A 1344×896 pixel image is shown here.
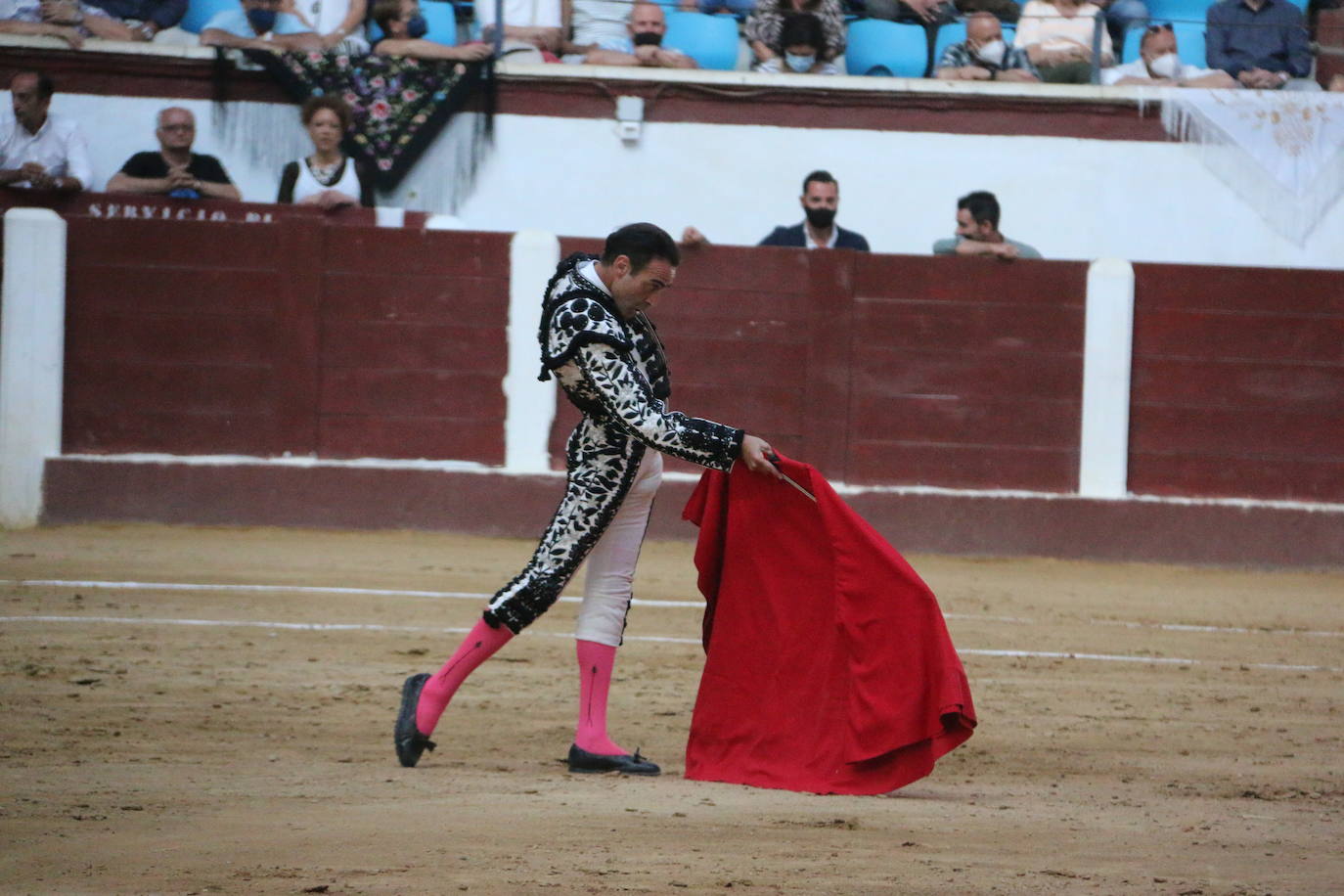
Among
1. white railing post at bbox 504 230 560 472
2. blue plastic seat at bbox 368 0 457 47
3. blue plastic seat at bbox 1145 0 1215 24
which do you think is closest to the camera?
white railing post at bbox 504 230 560 472

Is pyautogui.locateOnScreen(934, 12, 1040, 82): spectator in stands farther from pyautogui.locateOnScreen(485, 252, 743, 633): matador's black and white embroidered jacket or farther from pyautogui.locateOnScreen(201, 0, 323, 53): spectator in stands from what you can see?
pyautogui.locateOnScreen(485, 252, 743, 633): matador's black and white embroidered jacket

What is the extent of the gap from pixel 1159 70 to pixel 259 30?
4.88 m

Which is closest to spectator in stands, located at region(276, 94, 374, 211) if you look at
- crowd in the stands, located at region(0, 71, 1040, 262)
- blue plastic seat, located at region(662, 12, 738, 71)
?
crowd in the stands, located at region(0, 71, 1040, 262)

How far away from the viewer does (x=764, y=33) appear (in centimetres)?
960

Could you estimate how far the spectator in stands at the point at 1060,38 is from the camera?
31.3 feet

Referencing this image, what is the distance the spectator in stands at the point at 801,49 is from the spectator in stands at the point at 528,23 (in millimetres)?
1136

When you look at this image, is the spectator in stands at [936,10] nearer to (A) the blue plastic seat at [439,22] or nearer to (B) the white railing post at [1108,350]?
(B) the white railing post at [1108,350]

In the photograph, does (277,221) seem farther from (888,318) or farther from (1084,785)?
(1084,785)

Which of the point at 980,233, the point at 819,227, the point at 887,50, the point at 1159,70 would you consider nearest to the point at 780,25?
the point at 887,50

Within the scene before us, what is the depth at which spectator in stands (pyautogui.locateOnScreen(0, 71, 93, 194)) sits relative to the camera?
8.39 meters

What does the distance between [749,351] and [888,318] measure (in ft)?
2.22

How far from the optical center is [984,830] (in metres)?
3.21

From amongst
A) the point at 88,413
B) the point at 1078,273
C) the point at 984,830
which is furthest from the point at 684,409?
the point at 984,830

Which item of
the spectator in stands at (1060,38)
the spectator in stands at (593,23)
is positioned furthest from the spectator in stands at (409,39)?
the spectator in stands at (1060,38)
